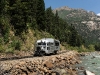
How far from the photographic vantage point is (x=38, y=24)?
2869 inches

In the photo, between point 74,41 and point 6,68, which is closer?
point 6,68

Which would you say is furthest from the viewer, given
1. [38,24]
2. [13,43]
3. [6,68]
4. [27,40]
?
[38,24]

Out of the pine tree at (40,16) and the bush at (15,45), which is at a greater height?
the pine tree at (40,16)

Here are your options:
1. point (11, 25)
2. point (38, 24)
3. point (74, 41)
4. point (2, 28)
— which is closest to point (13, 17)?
point (11, 25)

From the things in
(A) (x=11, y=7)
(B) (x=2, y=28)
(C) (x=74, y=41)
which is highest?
(A) (x=11, y=7)

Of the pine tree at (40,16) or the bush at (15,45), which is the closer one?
the bush at (15,45)

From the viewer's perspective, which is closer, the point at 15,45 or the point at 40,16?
the point at 15,45

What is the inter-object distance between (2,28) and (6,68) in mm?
22916

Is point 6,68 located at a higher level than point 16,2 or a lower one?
lower

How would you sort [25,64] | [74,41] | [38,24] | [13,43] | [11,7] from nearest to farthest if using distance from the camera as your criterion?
1. [25,64]
2. [13,43]
3. [11,7]
4. [38,24]
5. [74,41]

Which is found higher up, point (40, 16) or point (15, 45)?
point (40, 16)

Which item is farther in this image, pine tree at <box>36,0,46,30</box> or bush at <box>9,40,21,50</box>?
pine tree at <box>36,0,46,30</box>

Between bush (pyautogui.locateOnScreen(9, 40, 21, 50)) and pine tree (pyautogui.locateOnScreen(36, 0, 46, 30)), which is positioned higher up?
pine tree (pyautogui.locateOnScreen(36, 0, 46, 30))

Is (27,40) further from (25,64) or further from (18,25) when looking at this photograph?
(25,64)
